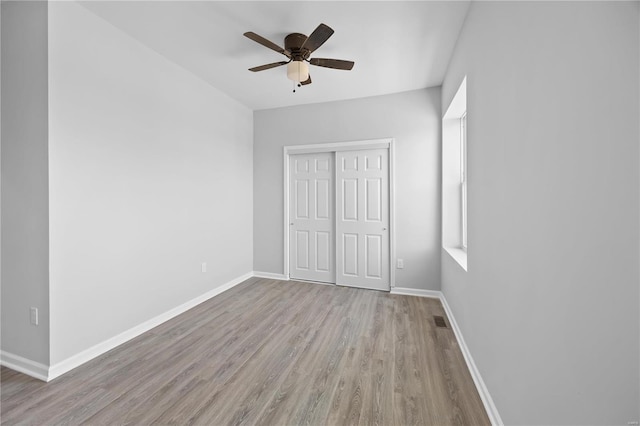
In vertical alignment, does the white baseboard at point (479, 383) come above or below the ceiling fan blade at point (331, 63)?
below

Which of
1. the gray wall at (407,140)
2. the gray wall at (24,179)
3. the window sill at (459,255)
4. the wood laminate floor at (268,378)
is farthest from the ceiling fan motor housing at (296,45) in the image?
the wood laminate floor at (268,378)

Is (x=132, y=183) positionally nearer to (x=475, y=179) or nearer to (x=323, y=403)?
(x=323, y=403)

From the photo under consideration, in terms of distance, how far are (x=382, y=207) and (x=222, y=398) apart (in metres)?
2.92

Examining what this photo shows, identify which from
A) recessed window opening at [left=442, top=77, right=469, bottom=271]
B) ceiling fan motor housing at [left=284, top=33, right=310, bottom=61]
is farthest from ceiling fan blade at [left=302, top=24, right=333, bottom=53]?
recessed window opening at [left=442, top=77, right=469, bottom=271]

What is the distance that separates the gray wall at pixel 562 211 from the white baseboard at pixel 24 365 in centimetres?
303

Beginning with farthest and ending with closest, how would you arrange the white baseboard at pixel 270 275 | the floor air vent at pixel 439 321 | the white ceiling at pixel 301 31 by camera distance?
the white baseboard at pixel 270 275
the floor air vent at pixel 439 321
the white ceiling at pixel 301 31

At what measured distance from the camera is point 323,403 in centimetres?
169

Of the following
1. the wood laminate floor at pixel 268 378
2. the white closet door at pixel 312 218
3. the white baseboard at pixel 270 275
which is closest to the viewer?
the wood laminate floor at pixel 268 378

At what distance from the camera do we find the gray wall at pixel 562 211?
690 millimetres

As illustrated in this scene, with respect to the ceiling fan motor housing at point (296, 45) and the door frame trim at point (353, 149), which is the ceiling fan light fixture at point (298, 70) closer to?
the ceiling fan motor housing at point (296, 45)

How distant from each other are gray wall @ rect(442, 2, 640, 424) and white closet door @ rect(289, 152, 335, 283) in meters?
2.65

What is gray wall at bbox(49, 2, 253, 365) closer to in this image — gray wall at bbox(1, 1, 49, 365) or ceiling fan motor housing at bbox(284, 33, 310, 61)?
gray wall at bbox(1, 1, 49, 365)

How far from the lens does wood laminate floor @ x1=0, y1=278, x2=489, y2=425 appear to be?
5.24 feet

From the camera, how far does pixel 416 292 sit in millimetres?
3674
